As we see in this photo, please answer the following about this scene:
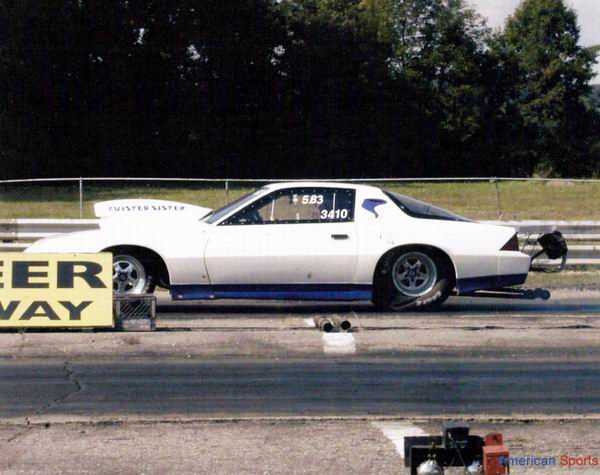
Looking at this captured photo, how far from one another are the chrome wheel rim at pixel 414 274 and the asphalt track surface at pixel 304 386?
7.66 ft

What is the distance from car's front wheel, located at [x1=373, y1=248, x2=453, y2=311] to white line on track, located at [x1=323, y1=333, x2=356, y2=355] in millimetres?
1712

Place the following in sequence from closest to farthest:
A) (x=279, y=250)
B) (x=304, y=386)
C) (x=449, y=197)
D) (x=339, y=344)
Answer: (x=304, y=386)
(x=339, y=344)
(x=279, y=250)
(x=449, y=197)

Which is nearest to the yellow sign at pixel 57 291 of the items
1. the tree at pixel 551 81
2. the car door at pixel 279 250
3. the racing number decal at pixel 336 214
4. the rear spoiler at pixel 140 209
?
the car door at pixel 279 250

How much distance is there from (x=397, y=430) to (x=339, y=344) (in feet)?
10.3

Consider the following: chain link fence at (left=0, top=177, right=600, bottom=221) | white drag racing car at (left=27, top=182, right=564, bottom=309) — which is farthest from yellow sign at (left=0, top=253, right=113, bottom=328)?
chain link fence at (left=0, top=177, right=600, bottom=221)

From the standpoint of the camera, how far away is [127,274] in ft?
39.0

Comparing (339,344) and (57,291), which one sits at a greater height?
(57,291)

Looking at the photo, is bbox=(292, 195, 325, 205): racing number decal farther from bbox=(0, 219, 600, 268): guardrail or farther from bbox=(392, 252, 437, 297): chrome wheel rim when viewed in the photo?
bbox=(0, 219, 600, 268): guardrail

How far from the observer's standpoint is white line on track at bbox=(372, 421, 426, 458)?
6.61 meters

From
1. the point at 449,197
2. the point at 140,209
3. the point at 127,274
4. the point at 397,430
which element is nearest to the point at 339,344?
the point at 127,274

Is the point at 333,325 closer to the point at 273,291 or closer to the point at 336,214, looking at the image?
the point at 273,291

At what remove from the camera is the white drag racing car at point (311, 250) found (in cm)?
1182

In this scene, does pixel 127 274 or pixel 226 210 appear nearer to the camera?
pixel 127 274

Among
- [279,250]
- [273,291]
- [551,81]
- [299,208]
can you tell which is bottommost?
[273,291]
